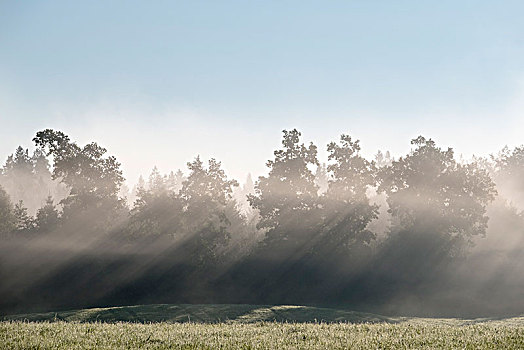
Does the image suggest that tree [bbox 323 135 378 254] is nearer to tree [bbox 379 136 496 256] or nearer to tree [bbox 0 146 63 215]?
tree [bbox 379 136 496 256]

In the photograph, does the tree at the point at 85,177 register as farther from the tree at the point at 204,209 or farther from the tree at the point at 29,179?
the tree at the point at 29,179

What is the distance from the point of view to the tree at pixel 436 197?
56.5 meters

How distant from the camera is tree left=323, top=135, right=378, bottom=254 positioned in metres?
54.9

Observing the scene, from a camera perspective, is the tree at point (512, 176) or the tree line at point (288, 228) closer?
the tree line at point (288, 228)

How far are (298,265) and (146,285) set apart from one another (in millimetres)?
20898

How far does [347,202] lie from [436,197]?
1342cm

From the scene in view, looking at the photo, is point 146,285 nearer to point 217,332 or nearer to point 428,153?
point 217,332

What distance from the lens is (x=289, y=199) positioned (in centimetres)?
5641

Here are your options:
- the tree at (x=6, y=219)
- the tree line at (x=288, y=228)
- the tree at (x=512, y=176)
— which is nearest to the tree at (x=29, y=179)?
the tree at (x=6, y=219)

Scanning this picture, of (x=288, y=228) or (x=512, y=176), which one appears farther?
(x=512, y=176)

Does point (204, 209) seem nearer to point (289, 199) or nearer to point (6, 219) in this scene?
point (289, 199)

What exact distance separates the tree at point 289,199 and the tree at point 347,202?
2.26 meters

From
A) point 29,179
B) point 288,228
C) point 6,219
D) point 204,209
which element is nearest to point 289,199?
point 288,228

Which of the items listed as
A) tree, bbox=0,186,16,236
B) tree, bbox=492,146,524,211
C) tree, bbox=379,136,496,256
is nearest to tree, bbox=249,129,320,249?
tree, bbox=379,136,496,256
